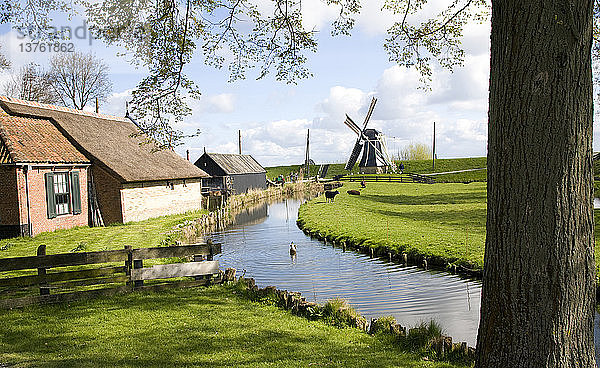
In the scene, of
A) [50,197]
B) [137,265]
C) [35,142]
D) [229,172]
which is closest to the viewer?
[137,265]

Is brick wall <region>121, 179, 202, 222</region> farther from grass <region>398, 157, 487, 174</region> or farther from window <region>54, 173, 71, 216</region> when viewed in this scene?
grass <region>398, 157, 487, 174</region>

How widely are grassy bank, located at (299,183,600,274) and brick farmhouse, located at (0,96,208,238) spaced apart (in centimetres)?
805

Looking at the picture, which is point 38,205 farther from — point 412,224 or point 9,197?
point 412,224

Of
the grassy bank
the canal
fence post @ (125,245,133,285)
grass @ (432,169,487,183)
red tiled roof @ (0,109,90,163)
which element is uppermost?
red tiled roof @ (0,109,90,163)

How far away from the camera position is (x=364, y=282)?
1341cm

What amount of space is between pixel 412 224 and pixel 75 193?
49.0 ft

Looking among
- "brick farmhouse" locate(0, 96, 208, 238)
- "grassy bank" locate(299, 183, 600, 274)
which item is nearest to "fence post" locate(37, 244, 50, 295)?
"brick farmhouse" locate(0, 96, 208, 238)

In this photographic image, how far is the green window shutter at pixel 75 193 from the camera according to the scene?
71.5 feet

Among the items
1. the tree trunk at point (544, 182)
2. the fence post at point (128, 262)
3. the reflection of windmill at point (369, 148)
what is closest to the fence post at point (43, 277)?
the fence post at point (128, 262)

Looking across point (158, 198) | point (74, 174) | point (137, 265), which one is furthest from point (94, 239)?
point (137, 265)

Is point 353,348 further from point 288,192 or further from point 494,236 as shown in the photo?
point 288,192

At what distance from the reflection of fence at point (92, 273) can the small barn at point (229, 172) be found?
107 feet

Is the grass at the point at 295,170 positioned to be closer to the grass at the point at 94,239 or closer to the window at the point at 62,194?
the grass at the point at 94,239

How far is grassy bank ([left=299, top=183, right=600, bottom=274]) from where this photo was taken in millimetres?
16094
